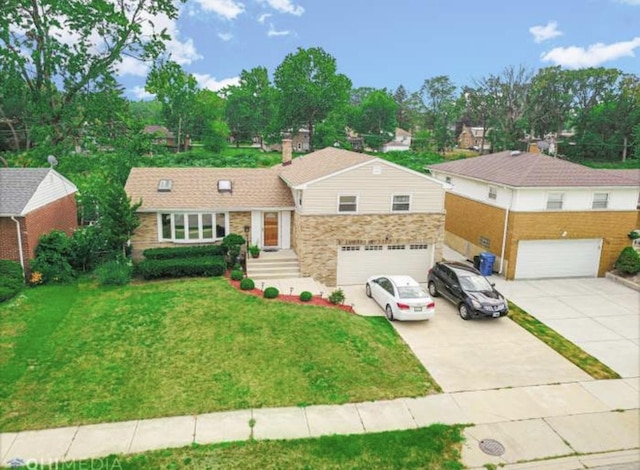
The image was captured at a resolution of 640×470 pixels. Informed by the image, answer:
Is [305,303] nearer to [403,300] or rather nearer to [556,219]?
[403,300]

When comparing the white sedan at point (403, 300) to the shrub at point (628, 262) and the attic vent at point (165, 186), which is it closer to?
the attic vent at point (165, 186)

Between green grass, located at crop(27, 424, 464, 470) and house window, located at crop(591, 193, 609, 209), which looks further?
house window, located at crop(591, 193, 609, 209)

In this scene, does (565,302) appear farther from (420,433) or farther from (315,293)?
(420,433)

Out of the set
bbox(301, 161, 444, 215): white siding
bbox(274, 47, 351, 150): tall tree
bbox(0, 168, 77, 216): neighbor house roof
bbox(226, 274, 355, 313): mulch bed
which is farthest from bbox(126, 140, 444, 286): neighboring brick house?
bbox(274, 47, 351, 150): tall tree

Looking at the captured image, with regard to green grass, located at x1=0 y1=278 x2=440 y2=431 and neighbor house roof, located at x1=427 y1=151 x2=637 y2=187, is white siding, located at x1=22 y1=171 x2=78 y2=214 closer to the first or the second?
green grass, located at x1=0 y1=278 x2=440 y2=431

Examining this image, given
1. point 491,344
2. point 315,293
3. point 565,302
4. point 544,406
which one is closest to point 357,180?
point 315,293

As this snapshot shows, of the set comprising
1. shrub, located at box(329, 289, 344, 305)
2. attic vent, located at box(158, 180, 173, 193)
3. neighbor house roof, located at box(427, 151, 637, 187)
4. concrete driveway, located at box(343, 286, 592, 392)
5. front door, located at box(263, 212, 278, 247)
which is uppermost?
neighbor house roof, located at box(427, 151, 637, 187)

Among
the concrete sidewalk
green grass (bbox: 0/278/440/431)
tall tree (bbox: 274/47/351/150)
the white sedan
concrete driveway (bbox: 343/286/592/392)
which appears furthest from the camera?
tall tree (bbox: 274/47/351/150)

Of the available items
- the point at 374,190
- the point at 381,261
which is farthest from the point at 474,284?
the point at 374,190
